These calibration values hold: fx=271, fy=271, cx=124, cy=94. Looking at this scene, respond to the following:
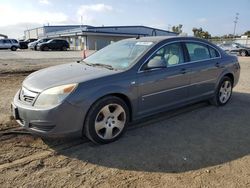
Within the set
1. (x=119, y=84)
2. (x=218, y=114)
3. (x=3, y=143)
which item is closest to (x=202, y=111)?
(x=218, y=114)

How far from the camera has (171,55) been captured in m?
5.03

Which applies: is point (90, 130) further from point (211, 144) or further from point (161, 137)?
point (211, 144)

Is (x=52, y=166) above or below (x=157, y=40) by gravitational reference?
below

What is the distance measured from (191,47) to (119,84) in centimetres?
209

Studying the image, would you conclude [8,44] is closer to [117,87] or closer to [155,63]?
[155,63]

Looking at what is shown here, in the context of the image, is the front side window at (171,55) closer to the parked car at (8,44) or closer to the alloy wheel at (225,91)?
the alloy wheel at (225,91)

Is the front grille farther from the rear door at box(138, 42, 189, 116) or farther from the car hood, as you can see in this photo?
the rear door at box(138, 42, 189, 116)

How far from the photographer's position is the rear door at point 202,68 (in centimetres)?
535

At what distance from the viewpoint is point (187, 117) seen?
5418mm

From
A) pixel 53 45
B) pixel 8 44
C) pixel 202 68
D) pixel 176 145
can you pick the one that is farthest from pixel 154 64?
pixel 8 44

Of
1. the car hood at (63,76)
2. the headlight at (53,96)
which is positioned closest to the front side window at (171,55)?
the car hood at (63,76)

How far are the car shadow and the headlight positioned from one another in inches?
30.1

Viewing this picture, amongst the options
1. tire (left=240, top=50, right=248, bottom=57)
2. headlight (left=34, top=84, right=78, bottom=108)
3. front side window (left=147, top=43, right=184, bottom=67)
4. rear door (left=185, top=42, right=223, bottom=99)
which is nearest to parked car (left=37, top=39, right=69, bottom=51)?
tire (left=240, top=50, right=248, bottom=57)

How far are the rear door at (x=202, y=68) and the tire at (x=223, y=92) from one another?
0.26 m
